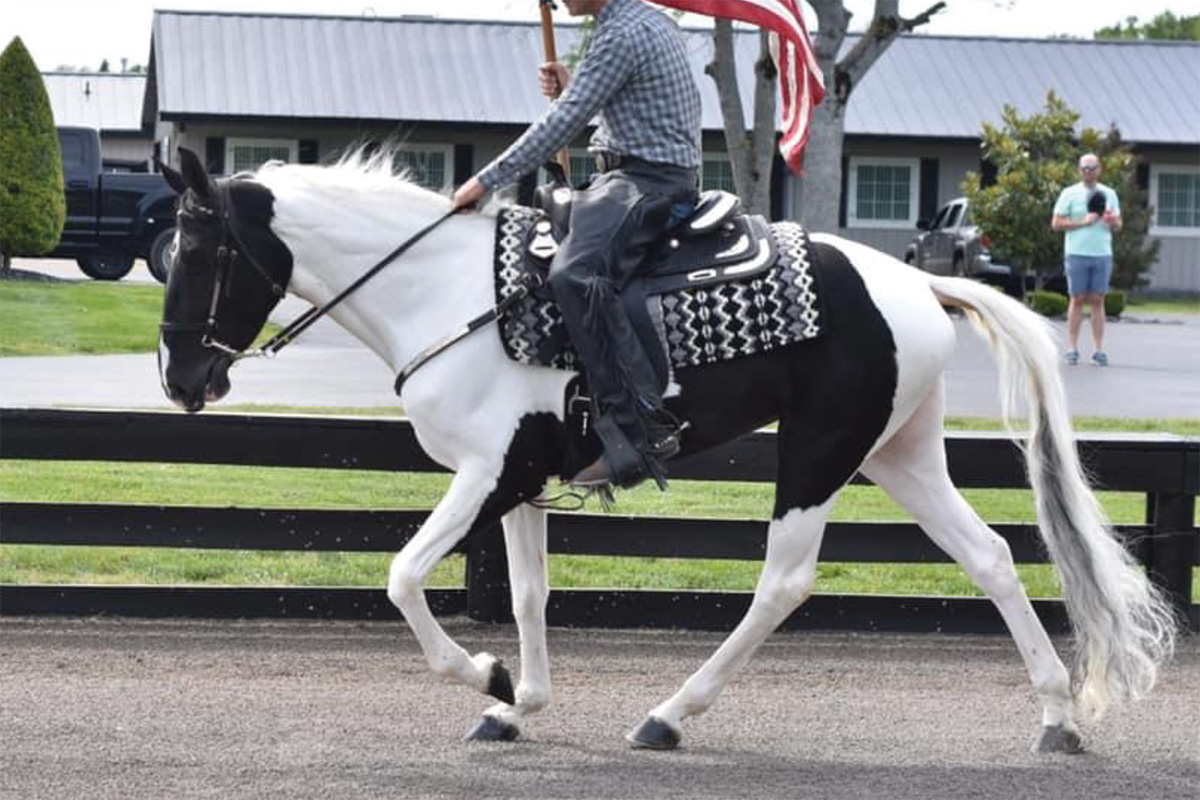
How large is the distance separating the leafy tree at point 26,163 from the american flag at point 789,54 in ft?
79.6

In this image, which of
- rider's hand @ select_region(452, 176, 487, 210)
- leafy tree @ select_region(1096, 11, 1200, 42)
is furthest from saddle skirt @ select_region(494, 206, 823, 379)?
leafy tree @ select_region(1096, 11, 1200, 42)

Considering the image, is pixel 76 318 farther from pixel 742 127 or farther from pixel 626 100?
pixel 626 100

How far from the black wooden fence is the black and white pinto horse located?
6.52ft

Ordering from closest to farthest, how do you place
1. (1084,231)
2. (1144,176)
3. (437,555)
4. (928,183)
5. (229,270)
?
(437,555) < (229,270) < (1084,231) < (928,183) < (1144,176)

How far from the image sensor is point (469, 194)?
7.20 metres

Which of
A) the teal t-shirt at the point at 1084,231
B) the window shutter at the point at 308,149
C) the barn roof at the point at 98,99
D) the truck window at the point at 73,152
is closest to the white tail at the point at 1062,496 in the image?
the teal t-shirt at the point at 1084,231

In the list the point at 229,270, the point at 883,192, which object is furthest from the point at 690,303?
the point at 883,192

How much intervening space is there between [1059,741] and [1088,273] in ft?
47.0

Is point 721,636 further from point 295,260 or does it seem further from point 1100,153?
point 1100,153

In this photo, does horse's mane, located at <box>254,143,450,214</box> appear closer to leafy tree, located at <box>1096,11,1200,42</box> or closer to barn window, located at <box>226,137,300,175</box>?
barn window, located at <box>226,137,300,175</box>

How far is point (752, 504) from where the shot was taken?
12.4 m

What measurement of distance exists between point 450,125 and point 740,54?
6926 mm

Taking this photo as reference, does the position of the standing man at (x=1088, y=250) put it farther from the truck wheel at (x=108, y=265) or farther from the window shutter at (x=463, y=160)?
the window shutter at (x=463, y=160)

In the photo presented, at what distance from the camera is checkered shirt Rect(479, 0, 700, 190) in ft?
23.0
